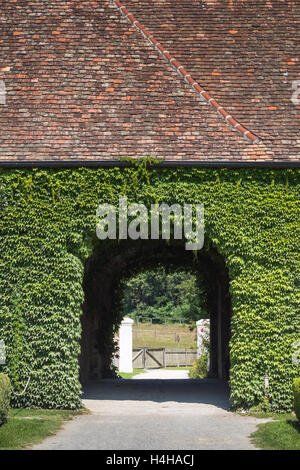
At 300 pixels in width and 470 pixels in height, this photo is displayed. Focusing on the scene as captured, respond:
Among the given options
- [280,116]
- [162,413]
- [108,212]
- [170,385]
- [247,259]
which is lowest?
[170,385]

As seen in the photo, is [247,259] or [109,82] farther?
[109,82]

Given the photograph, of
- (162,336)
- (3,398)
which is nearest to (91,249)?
(3,398)

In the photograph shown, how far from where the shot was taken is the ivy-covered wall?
42.7 ft

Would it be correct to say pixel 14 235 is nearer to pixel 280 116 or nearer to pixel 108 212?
pixel 108 212

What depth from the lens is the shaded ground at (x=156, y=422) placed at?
9633 millimetres

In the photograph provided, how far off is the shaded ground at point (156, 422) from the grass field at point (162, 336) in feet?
81.3

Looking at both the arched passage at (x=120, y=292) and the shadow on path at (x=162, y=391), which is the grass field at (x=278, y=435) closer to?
the shadow on path at (x=162, y=391)

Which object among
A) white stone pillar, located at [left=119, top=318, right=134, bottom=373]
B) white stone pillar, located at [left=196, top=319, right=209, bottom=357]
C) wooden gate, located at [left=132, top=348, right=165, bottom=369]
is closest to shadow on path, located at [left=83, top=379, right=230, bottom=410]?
white stone pillar, located at [left=196, top=319, right=209, bottom=357]

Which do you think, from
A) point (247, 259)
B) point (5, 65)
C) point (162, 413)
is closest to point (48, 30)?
point (5, 65)

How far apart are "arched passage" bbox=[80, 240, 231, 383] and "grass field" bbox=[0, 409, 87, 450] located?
5927 mm

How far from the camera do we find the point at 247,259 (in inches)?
521

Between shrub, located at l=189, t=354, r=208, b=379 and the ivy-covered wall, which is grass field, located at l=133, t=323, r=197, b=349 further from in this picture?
the ivy-covered wall

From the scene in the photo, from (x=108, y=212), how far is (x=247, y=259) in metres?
2.98

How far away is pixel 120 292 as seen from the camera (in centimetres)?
2111
